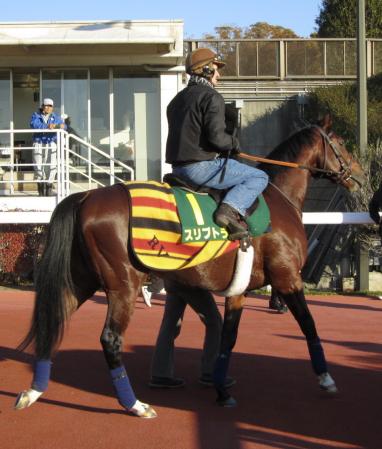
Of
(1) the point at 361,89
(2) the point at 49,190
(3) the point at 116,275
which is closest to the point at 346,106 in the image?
(1) the point at 361,89

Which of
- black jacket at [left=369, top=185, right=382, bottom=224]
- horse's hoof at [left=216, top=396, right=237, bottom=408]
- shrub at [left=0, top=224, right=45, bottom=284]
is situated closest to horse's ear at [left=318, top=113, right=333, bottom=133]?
horse's hoof at [left=216, top=396, right=237, bottom=408]

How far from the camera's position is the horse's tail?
5457 mm

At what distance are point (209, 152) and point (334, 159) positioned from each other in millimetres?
1590

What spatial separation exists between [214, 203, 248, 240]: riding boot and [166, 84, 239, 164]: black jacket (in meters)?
0.47

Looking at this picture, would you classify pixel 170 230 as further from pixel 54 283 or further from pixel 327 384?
pixel 327 384

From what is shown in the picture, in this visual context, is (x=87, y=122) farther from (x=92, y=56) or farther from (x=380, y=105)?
(x=380, y=105)

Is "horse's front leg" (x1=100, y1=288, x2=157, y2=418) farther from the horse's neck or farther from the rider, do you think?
the horse's neck

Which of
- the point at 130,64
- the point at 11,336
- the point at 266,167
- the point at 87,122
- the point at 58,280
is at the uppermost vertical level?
the point at 130,64

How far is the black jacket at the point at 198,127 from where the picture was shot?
18.4 feet

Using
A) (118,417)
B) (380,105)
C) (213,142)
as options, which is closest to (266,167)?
(213,142)

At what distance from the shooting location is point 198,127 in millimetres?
5684

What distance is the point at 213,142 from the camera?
562 cm

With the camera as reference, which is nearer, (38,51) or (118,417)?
(118,417)

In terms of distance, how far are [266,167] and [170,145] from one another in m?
1.18
